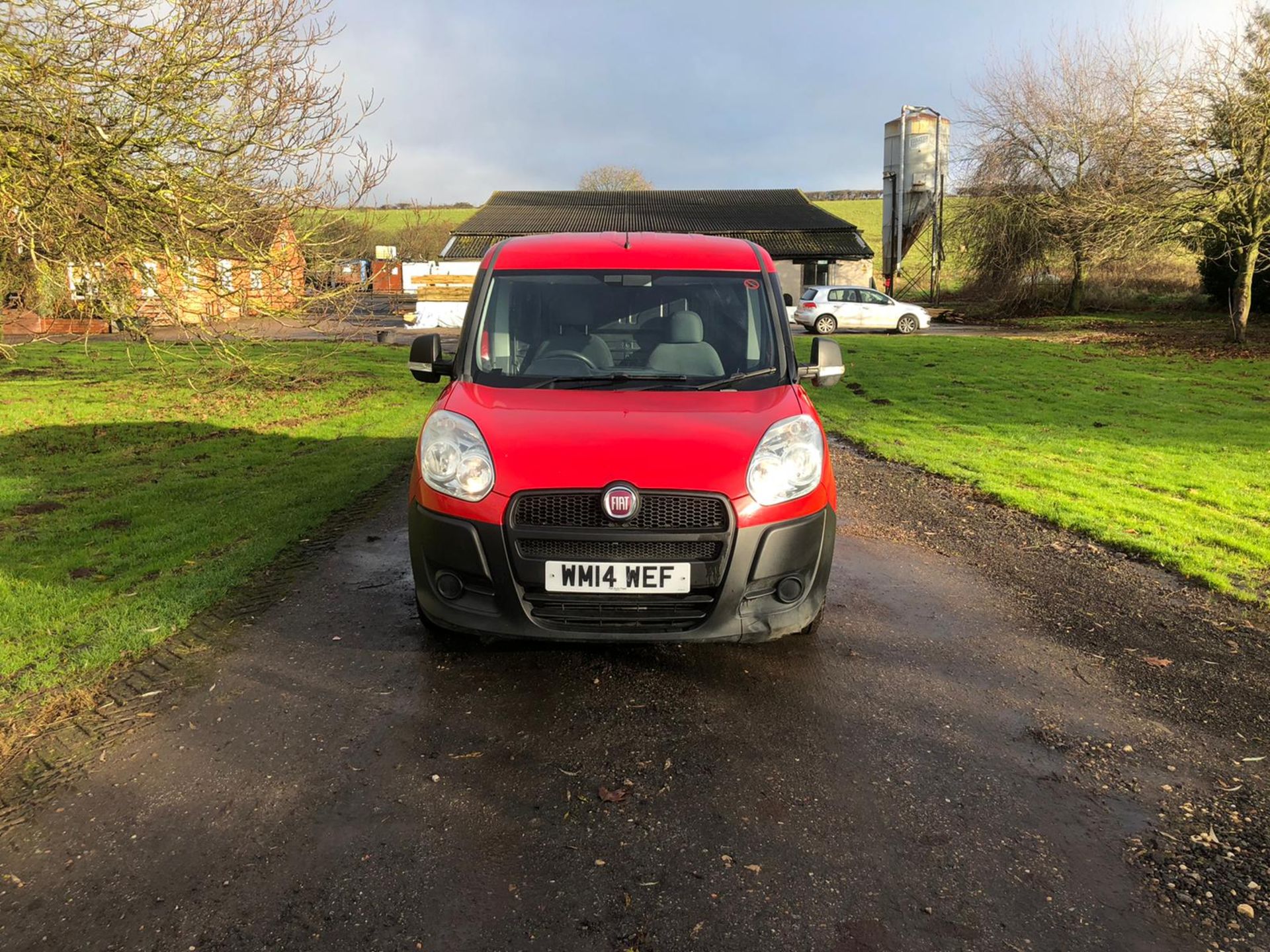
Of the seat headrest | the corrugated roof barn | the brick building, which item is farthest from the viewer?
the corrugated roof barn

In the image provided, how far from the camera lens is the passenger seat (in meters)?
4.73

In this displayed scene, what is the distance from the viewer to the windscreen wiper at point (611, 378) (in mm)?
4578

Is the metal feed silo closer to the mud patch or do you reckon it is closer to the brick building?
the brick building

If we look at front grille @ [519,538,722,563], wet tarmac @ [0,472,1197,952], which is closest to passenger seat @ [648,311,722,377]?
front grille @ [519,538,722,563]

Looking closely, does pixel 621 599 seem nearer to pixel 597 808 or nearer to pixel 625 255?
pixel 597 808

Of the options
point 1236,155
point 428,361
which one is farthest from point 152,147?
point 1236,155

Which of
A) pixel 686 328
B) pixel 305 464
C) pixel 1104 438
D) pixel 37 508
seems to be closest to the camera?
pixel 686 328

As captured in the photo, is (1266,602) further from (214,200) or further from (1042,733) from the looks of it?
(214,200)

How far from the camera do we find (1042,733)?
12.0ft

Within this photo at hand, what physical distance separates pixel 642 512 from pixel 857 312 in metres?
29.2

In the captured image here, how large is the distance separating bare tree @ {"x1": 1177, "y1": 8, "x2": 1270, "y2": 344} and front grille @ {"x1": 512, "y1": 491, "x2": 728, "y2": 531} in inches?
986

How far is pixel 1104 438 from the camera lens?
11398 mm

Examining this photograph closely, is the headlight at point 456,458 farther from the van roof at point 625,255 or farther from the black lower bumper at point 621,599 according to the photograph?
the van roof at point 625,255

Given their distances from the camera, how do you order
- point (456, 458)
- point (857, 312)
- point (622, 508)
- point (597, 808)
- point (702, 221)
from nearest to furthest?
point (597, 808) → point (622, 508) → point (456, 458) → point (857, 312) → point (702, 221)
